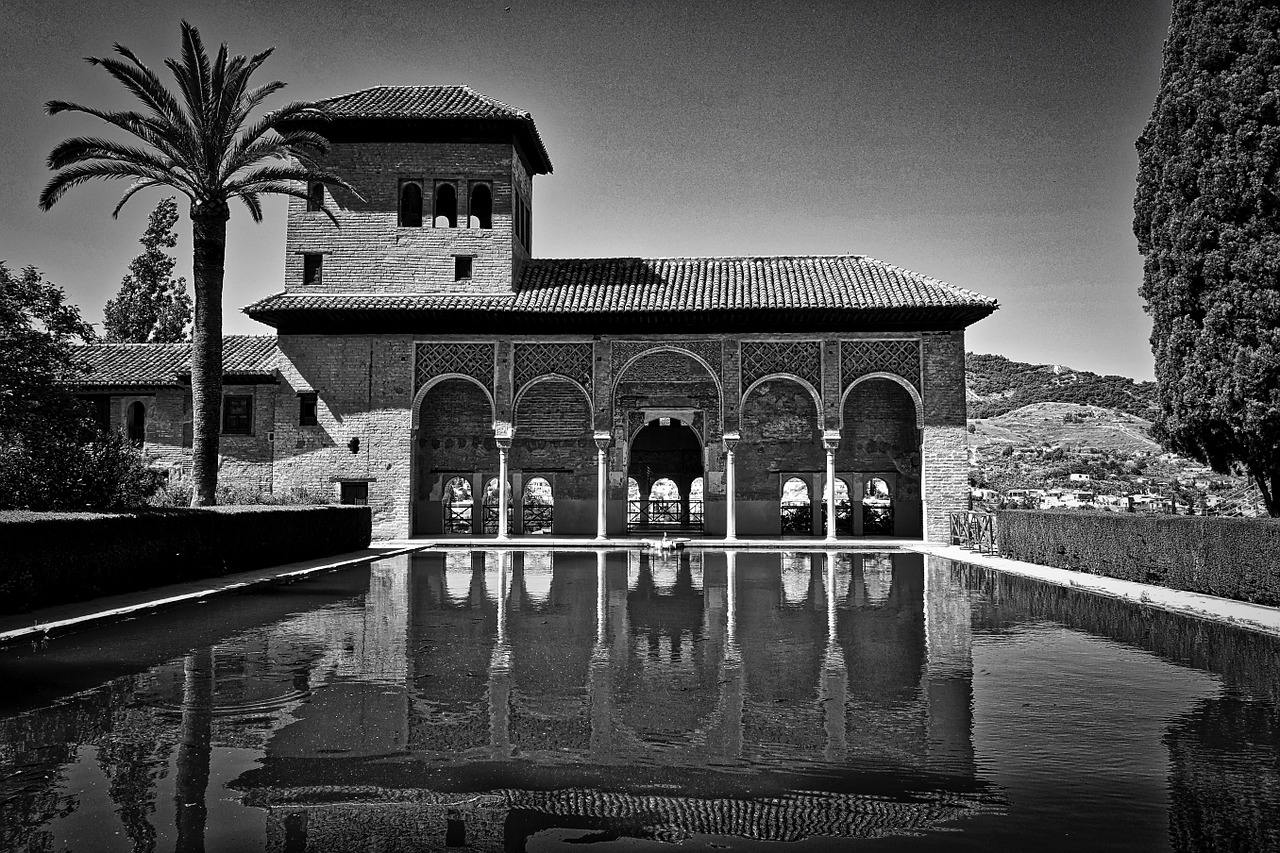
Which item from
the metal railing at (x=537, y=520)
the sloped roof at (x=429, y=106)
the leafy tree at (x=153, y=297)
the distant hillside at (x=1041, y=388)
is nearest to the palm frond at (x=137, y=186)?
the sloped roof at (x=429, y=106)

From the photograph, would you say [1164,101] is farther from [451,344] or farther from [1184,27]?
[451,344]

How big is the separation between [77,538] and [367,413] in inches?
559

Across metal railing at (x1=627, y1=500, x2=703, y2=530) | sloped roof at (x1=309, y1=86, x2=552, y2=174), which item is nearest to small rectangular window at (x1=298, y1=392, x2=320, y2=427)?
sloped roof at (x1=309, y1=86, x2=552, y2=174)

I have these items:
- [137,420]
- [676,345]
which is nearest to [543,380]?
[676,345]

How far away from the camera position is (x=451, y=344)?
82.4 ft

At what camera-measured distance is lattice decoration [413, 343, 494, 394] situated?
82.4ft

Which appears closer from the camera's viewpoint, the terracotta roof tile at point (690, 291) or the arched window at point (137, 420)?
the terracotta roof tile at point (690, 291)

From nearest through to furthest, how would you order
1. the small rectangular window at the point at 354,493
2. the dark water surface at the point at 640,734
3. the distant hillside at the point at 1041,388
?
1. the dark water surface at the point at 640,734
2. the small rectangular window at the point at 354,493
3. the distant hillside at the point at 1041,388

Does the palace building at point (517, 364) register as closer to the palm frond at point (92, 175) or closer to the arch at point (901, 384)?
the arch at point (901, 384)

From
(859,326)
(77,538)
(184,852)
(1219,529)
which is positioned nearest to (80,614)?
(77,538)

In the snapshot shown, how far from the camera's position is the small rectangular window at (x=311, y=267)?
1017 inches

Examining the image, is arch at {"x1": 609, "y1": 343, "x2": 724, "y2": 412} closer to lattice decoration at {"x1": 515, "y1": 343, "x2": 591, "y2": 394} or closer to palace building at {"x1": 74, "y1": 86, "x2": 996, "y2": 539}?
palace building at {"x1": 74, "y1": 86, "x2": 996, "y2": 539}

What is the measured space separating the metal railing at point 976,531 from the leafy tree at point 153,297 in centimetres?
3511

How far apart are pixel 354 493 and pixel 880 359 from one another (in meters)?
14.6
